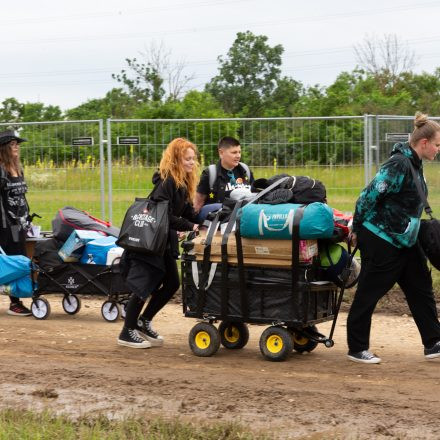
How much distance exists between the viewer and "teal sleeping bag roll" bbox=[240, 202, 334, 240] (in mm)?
8031

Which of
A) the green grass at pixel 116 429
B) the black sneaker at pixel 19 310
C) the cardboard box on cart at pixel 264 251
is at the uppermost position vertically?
the cardboard box on cart at pixel 264 251

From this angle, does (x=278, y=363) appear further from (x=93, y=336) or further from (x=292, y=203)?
(x=93, y=336)

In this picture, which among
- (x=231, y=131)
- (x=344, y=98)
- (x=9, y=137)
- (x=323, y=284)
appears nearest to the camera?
(x=323, y=284)

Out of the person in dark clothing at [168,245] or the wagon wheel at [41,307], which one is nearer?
the person in dark clothing at [168,245]

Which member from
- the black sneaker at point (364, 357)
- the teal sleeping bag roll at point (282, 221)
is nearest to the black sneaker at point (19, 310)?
the teal sleeping bag roll at point (282, 221)

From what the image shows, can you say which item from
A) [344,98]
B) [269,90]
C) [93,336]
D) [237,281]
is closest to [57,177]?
[93,336]

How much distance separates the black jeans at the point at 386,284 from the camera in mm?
8227

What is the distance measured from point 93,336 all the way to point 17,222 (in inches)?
74.6

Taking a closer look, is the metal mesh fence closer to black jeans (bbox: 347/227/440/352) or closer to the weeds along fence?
the weeds along fence

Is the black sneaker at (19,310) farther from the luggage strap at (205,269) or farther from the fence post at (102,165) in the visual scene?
the luggage strap at (205,269)

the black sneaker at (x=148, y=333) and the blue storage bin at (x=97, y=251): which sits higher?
the blue storage bin at (x=97, y=251)

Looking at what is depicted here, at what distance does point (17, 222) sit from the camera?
11102 mm

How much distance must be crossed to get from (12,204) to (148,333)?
8.37ft

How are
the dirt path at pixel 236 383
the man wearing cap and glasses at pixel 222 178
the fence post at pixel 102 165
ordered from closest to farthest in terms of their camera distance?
the dirt path at pixel 236 383
the man wearing cap and glasses at pixel 222 178
the fence post at pixel 102 165
